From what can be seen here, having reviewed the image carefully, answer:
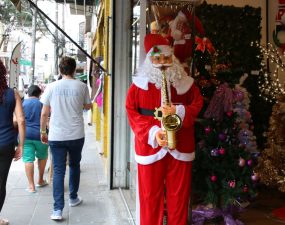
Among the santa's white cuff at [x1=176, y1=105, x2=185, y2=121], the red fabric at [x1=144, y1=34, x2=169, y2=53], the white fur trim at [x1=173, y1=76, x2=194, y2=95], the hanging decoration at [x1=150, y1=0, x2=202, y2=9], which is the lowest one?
the santa's white cuff at [x1=176, y1=105, x2=185, y2=121]

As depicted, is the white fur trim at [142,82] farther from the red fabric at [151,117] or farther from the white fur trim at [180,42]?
the white fur trim at [180,42]

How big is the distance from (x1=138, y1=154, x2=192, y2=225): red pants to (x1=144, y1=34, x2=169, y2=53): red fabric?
0.90 m

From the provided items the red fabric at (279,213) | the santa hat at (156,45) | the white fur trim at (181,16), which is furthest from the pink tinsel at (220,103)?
the red fabric at (279,213)

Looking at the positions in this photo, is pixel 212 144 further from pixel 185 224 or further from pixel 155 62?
pixel 155 62

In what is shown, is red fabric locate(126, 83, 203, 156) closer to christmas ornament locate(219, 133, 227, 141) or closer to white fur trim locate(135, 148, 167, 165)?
white fur trim locate(135, 148, 167, 165)

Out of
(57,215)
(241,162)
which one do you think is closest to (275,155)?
(241,162)

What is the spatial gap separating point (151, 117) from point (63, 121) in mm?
1543

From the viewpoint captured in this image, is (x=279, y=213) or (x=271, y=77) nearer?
(x=279, y=213)

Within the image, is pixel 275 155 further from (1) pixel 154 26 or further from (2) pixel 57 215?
(2) pixel 57 215

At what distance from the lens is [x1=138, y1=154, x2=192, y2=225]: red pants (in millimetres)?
3137

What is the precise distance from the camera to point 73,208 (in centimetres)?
476

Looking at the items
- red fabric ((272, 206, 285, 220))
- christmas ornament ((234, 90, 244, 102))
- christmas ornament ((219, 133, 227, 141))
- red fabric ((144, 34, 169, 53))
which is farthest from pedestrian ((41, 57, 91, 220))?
red fabric ((272, 206, 285, 220))

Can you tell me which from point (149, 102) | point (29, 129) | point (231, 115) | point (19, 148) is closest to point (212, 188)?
point (231, 115)

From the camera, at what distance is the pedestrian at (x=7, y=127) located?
12.3 feet
